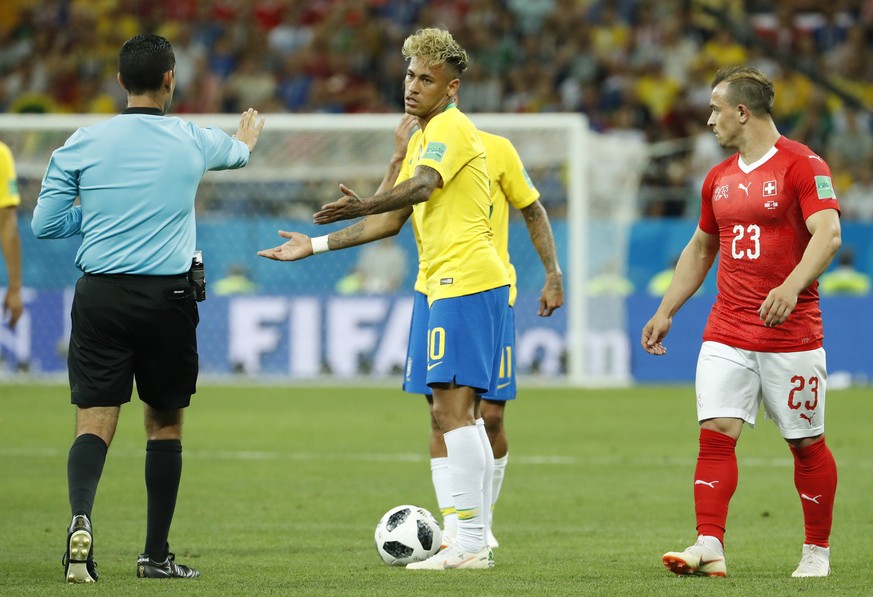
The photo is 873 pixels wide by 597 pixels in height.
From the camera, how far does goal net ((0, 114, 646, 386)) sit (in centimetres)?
1814

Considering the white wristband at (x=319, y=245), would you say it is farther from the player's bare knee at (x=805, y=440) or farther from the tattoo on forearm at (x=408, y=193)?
the player's bare knee at (x=805, y=440)

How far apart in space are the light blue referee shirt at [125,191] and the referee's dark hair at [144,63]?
112 millimetres

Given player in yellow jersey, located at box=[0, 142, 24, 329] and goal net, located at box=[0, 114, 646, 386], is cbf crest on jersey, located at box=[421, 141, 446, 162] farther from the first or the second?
goal net, located at box=[0, 114, 646, 386]

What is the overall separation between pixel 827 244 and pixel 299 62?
19.3m

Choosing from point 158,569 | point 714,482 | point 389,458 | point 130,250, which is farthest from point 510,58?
point 158,569

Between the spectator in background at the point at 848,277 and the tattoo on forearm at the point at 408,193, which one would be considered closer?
the tattoo on forearm at the point at 408,193

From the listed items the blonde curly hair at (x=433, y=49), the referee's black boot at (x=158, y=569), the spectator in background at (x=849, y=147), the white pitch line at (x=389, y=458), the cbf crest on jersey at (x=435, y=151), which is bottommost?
the referee's black boot at (x=158, y=569)

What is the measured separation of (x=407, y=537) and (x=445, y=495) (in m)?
0.32

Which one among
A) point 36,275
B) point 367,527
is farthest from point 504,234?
point 36,275

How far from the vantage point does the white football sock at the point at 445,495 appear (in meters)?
6.63

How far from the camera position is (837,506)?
888cm

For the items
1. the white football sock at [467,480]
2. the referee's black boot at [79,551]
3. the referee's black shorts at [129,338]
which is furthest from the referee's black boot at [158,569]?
the white football sock at [467,480]

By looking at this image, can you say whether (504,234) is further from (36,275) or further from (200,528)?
(36,275)

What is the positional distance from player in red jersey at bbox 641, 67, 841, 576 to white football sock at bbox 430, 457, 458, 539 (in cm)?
110
